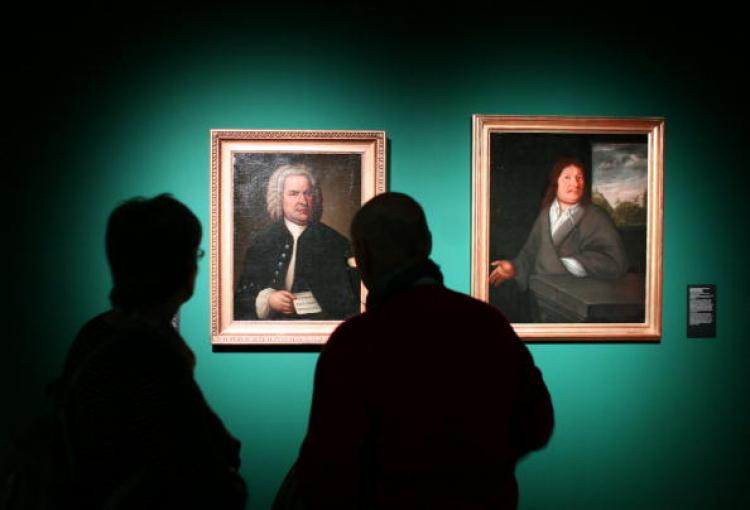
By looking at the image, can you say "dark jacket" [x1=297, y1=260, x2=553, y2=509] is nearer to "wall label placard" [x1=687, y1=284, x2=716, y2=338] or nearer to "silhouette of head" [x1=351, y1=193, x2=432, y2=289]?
"silhouette of head" [x1=351, y1=193, x2=432, y2=289]

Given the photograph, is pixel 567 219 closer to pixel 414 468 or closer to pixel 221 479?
pixel 414 468

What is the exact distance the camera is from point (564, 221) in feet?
8.71

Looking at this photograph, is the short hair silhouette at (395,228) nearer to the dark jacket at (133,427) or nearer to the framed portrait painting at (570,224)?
the dark jacket at (133,427)

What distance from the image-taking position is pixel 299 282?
2609 mm

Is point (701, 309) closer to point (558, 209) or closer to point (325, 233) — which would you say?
point (558, 209)

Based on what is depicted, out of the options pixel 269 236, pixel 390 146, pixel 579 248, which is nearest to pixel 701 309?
pixel 579 248

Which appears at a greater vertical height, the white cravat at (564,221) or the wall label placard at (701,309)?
the white cravat at (564,221)

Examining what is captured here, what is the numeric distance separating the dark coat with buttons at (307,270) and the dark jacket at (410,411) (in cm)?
112

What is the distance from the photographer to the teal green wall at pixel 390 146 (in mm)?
2633

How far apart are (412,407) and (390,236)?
428 mm

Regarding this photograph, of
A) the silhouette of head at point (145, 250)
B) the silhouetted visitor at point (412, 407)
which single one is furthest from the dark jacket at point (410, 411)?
the silhouette of head at point (145, 250)

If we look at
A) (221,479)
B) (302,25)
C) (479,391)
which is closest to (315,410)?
(221,479)

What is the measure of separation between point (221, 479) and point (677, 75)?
2.54 m

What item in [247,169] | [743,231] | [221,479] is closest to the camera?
[221,479]
